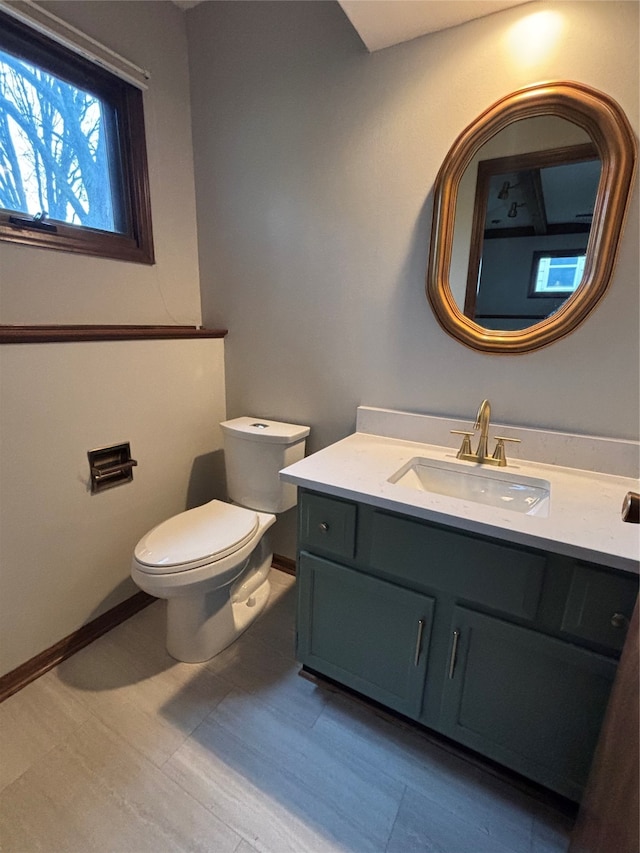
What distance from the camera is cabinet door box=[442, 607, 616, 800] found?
2.95ft

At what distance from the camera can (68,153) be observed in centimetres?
146

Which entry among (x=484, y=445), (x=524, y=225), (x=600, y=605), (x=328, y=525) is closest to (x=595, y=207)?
(x=524, y=225)

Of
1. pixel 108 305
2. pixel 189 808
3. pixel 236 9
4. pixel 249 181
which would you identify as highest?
pixel 236 9

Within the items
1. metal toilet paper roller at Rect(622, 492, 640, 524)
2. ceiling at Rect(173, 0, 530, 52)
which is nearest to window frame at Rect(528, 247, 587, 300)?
ceiling at Rect(173, 0, 530, 52)

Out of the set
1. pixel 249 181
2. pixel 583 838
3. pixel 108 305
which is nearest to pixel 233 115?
pixel 249 181

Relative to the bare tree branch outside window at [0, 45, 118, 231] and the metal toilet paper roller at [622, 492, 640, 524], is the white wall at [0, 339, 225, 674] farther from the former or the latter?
the metal toilet paper roller at [622, 492, 640, 524]

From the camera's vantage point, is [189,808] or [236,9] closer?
[189,808]

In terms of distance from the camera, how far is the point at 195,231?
6.16ft

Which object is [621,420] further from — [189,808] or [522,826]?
[189,808]

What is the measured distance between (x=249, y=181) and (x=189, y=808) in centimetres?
215

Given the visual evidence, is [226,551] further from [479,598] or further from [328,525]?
[479,598]

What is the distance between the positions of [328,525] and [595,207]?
118 cm

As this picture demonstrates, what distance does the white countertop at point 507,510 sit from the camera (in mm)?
851

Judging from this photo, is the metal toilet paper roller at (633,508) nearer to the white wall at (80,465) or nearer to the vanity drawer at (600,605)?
the vanity drawer at (600,605)
